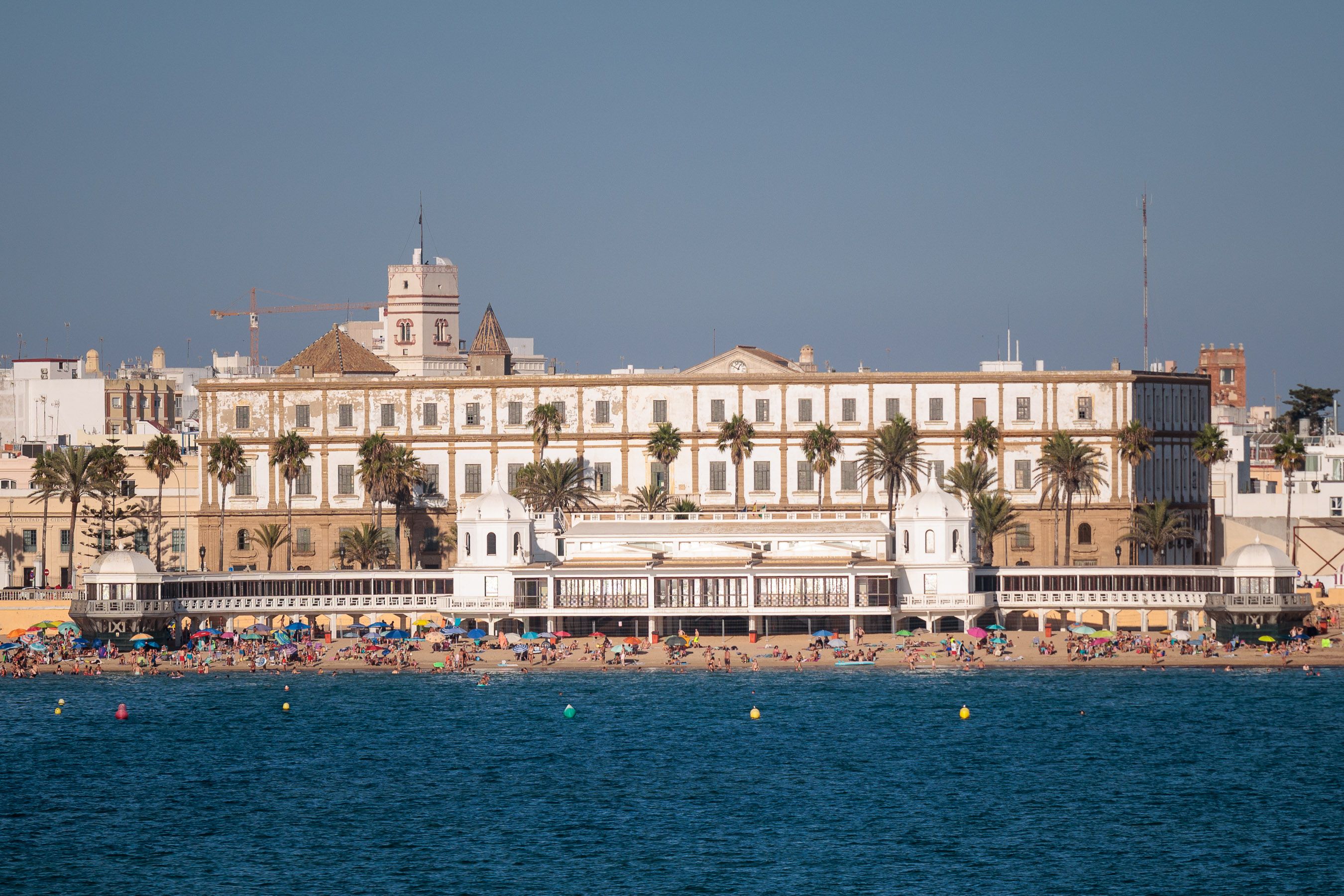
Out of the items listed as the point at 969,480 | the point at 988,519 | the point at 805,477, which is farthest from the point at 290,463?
the point at 988,519

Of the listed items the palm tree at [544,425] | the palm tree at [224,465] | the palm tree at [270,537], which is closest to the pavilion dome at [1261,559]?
the palm tree at [544,425]

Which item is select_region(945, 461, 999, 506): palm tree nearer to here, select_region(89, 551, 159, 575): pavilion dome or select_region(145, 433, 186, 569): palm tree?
select_region(89, 551, 159, 575): pavilion dome

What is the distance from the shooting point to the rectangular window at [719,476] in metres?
137

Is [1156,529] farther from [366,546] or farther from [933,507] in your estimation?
[366,546]

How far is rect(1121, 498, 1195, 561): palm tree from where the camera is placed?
418ft

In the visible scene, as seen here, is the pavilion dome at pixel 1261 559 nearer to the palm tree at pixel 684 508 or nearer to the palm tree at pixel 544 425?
the palm tree at pixel 684 508

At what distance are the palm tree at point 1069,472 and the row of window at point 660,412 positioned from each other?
380 cm

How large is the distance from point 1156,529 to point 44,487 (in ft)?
219

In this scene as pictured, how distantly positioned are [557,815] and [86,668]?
42.3 m

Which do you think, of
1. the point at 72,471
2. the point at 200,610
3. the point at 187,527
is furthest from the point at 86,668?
the point at 187,527

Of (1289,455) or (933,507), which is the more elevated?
(1289,455)

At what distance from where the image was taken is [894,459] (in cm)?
12812

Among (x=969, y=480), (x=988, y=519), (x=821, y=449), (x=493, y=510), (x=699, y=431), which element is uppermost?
(x=699, y=431)

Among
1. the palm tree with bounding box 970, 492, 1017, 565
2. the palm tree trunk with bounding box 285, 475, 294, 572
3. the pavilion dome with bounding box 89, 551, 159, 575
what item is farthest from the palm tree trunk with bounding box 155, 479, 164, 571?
the palm tree with bounding box 970, 492, 1017, 565
